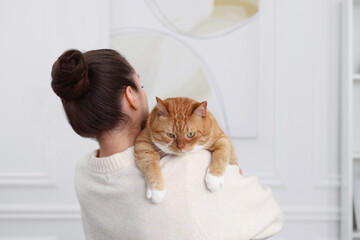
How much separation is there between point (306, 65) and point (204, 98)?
2.10ft

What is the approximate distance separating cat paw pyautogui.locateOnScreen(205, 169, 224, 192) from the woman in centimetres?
2

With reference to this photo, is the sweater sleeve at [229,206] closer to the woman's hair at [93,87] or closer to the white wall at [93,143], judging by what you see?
the woman's hair at [93,87]

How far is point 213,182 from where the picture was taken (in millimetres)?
906

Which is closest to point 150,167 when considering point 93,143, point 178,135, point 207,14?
point 178,135

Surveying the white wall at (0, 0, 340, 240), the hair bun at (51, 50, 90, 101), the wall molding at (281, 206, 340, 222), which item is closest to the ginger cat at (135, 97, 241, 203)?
the hair bun at (51, 50, 90, 101)

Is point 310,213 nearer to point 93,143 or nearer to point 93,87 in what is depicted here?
point 93,143

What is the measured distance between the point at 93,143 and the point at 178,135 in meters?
1.25

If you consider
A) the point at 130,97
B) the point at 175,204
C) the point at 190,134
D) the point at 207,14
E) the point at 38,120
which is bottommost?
the point at 38,120

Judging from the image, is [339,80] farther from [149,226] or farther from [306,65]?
[149,226]

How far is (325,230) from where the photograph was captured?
7.37 feet

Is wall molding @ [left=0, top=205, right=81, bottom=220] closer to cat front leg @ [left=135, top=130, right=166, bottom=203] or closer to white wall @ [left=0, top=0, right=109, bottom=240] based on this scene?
white wall @ [left=0, top=0, right=109, bottom=240]

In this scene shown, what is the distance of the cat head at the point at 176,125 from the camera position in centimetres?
104

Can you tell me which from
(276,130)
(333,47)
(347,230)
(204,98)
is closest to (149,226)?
(204,98)

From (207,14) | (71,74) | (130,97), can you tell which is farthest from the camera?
(207,14)
